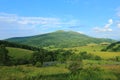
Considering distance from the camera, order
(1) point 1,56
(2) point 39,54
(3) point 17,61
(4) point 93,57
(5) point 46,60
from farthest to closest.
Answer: (4) point 93,57, (5) point 46,60, (2) point 39,54, (3) point 17,61, (1) point 1,56

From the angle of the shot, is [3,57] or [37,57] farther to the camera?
[37,57]

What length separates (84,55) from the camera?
607 feet

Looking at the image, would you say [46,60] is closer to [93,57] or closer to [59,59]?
[59,59]

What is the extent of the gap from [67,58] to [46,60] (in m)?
17.9

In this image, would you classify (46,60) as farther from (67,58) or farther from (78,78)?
(78,78)

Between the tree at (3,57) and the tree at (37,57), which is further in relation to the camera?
the tree at (37,57)

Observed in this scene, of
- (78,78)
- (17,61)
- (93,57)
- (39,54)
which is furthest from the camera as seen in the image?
(93,57)

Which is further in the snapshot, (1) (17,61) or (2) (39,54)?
(2) (39,54)

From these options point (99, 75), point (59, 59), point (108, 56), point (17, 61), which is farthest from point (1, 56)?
point (108, 56)

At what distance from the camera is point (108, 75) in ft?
172

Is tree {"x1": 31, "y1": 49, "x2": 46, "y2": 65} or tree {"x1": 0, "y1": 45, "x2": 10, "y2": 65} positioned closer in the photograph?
tree {"x1": 0, "y1": 45, "x2": 10, "y2": 65}

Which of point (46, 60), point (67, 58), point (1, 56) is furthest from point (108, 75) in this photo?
point (67, 58)

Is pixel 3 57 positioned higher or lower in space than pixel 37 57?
higher

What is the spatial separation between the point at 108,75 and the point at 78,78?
948cm
